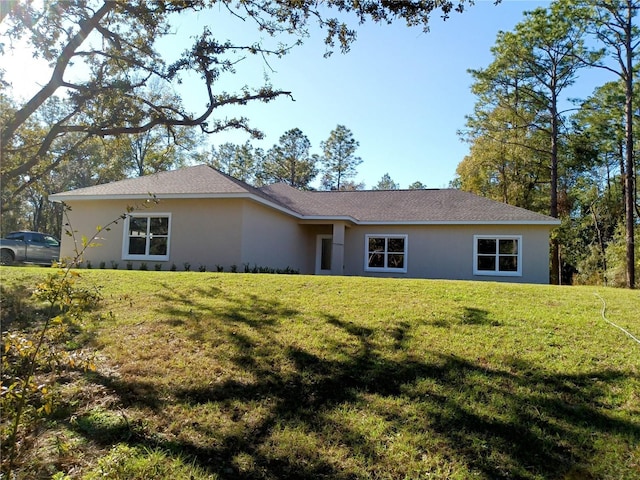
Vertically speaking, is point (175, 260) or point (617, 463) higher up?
point (175, 260)

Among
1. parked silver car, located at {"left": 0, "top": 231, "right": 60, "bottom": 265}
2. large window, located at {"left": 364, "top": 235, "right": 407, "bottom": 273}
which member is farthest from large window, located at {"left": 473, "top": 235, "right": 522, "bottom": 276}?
parked silver car, located at {"left": 0, "top": 231, "right": 60, "bottom": 265}

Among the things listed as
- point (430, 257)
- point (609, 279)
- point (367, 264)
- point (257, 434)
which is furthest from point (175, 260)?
point (609, 279)

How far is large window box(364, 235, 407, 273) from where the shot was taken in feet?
58.8

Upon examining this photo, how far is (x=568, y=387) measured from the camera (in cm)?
430

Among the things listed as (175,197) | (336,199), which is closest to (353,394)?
(175,197)

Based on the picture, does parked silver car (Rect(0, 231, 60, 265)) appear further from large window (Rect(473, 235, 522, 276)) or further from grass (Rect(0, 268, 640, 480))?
large window (Rect(473, 235, 522, 276))

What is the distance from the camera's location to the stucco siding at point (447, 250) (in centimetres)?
1631

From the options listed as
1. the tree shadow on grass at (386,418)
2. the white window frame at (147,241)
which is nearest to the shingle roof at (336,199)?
the white window frame at (147,241)

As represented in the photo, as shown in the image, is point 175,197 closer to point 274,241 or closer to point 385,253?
point 274,241

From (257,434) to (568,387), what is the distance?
3106mm

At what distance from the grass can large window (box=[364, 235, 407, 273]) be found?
10681 millimetres

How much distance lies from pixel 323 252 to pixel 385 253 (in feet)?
9.47

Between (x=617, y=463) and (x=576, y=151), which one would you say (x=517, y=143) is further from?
(x=617, y=463)

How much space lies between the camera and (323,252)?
19.4m
